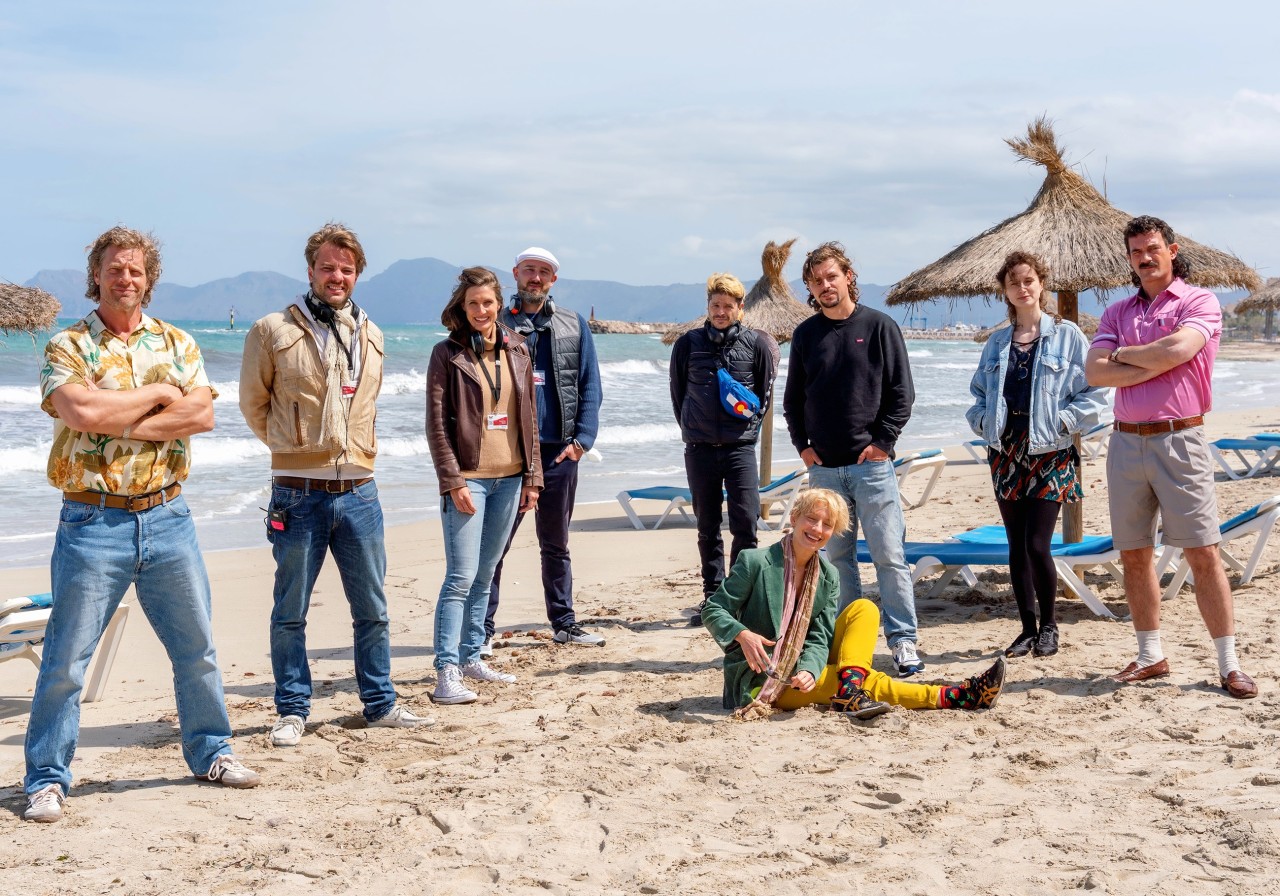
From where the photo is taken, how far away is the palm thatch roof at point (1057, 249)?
6641 mm

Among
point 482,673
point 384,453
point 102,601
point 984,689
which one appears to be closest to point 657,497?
point 482,673

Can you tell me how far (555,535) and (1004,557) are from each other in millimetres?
2179

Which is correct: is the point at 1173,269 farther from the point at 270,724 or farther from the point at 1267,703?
the point at 270,724

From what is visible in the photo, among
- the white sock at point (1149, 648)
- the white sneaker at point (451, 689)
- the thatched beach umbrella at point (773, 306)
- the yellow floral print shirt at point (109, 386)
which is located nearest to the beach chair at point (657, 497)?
the thatched beach umbrella at point (773, 306)

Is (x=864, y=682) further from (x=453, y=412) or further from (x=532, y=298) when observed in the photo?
(x=532, y=298)

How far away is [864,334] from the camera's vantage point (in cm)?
494

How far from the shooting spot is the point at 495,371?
485cm

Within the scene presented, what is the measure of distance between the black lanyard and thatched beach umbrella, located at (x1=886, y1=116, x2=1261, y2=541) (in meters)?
3.13

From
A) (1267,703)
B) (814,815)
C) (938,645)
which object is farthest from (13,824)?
(1267,703)

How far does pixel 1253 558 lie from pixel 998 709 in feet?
9.18

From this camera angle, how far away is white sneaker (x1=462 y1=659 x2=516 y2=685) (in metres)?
5.00

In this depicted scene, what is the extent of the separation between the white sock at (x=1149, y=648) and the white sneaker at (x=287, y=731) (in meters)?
3.21

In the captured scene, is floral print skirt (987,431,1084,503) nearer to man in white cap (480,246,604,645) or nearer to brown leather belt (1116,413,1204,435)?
brown leather belt (1116,413,1204,435)

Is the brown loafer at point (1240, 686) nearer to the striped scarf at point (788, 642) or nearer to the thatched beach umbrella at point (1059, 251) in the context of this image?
the striped scarf at point (788, 642)
